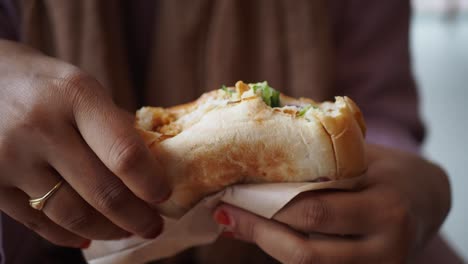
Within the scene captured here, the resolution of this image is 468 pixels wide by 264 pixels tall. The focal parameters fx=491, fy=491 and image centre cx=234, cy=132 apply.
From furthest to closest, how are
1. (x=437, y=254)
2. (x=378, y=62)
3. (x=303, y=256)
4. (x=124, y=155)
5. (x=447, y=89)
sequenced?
(x=447, y=89) < (x=378, y=62) < (x=437, y=254) < (x=303, y=256) < (x=124, y=155)

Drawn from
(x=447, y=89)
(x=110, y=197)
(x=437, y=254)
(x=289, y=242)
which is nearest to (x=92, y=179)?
(x=110, y=197)

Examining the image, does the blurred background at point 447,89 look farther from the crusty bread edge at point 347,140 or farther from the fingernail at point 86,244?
the fingernail at point 86,244

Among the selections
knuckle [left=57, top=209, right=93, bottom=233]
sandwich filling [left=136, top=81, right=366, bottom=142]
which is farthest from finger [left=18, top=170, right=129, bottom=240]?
sandwich filling [left=136, top=81, right=366, bottom=142]

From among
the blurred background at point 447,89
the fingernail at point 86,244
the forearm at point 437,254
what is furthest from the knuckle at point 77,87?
the blurred background at point 447,89

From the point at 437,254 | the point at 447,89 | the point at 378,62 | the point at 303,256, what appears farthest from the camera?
the point at 447,89

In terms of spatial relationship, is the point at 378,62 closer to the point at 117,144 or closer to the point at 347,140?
the point at 347,140

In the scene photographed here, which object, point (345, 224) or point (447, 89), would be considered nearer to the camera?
point (345, 224)

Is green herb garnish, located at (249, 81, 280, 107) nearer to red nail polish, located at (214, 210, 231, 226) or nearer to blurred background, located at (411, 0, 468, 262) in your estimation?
red nail polish, located at (214, 210, 231, 226)
